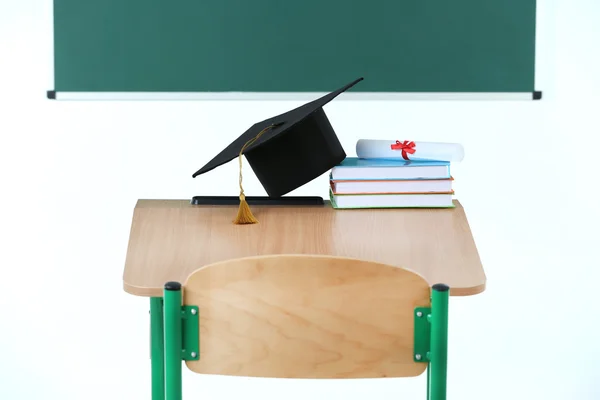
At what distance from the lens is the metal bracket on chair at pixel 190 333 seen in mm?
1645

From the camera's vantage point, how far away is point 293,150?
2342 millimetres

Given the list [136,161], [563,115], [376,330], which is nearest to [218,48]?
[136,161]

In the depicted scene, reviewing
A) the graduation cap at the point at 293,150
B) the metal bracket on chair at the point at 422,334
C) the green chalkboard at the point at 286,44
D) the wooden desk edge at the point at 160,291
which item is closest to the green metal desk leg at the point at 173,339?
the wooden desk edge at the point at 160,291

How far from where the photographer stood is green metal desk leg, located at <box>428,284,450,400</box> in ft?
5.28

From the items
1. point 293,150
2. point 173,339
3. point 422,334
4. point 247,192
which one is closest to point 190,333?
point 173,339

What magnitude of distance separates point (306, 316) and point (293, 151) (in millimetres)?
804

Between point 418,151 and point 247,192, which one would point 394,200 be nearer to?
point 418,151

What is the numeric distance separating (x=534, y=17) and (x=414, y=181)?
2.85 feet

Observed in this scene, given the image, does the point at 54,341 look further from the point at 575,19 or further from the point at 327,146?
the point at 575,19

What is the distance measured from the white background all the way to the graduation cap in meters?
0.56

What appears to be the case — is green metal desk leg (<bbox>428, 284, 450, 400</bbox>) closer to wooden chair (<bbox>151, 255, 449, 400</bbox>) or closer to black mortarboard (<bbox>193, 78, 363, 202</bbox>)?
wooden chair (<bbox>151, 255, 449, 400</bbox>)

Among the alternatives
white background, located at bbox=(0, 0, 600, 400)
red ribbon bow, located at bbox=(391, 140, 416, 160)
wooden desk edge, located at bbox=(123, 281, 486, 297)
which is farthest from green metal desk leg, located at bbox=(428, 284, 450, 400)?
white background, located at bbox=(0, 0, 600, 400)

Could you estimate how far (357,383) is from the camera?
3146 millimetres

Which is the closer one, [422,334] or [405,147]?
[422,334]
